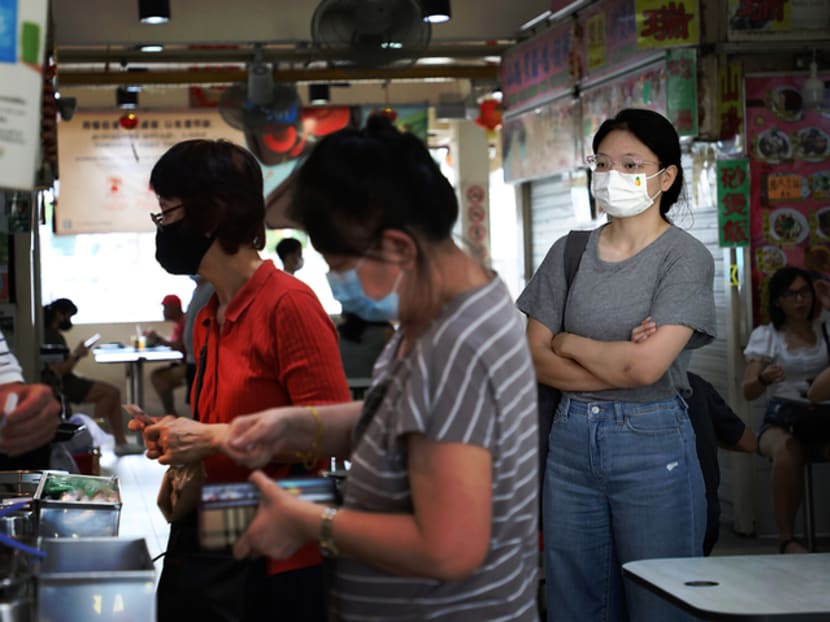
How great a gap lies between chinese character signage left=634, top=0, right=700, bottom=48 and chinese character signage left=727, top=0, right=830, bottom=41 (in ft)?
0.68

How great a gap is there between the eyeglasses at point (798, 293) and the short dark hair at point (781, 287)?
18 mm

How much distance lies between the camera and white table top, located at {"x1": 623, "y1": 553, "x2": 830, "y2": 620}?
2.41 meters

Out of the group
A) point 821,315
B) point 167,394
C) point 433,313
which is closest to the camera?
point 433,313

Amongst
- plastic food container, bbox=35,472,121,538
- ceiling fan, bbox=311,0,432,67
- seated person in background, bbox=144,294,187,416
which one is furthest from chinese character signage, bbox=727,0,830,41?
seated person in background, bbox=144,294,187,416

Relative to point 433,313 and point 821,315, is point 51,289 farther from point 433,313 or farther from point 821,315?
point 433,313

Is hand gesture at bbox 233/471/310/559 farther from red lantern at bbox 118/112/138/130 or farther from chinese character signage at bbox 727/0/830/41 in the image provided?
red lantern at bbox 118/112/138/130

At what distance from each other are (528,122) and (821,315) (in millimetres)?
3392

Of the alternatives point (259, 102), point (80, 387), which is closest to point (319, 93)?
point (259, 102)

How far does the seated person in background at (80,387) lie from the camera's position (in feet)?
34.5

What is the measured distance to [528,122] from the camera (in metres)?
9.16

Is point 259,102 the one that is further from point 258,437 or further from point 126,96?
point 258,437

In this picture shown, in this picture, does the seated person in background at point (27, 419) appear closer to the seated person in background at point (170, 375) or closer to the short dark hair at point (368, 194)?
the short dark hair at point (368, 194)

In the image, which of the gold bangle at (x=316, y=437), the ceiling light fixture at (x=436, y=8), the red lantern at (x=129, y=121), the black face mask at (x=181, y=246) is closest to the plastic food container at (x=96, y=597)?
the gold bangle at (x=316, y=437)

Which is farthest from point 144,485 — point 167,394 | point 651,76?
point 651,76
